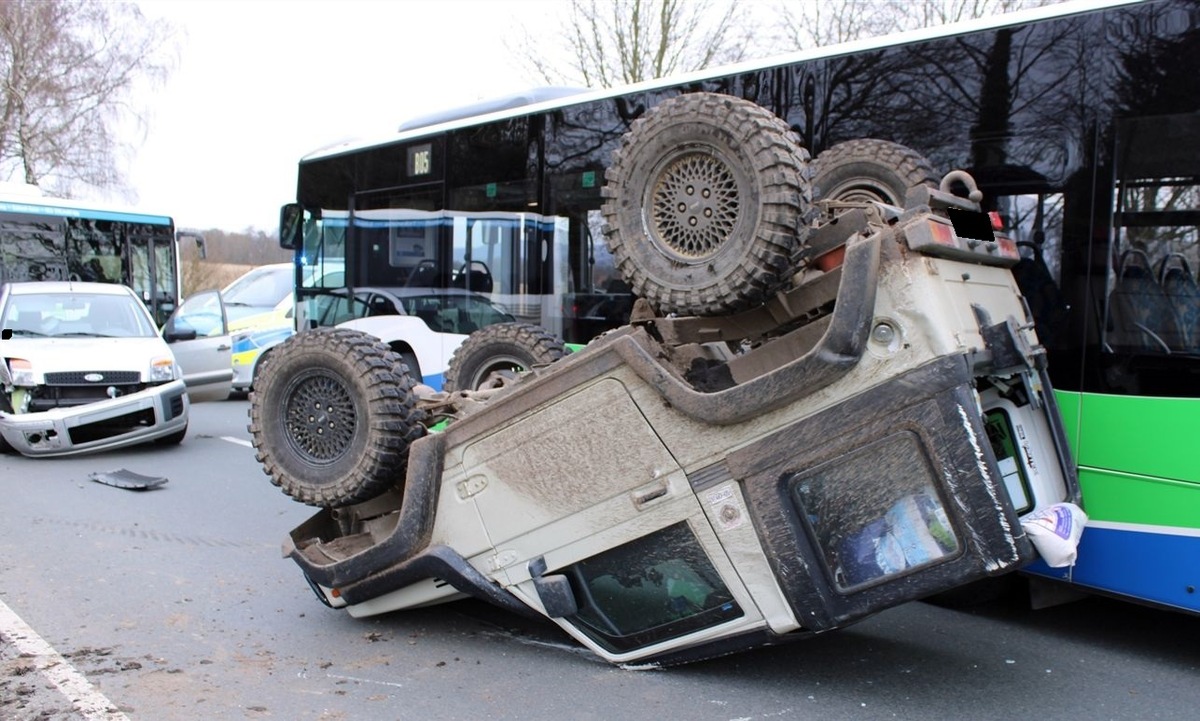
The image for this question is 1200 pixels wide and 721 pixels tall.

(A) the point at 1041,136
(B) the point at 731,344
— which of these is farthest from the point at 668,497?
(A) the point at 1041,136

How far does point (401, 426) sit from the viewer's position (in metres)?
4.38

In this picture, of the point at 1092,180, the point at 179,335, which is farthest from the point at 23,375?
the point at 1092,180

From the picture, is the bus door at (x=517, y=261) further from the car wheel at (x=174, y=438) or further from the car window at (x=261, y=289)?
the car window at (x=261, y=289)

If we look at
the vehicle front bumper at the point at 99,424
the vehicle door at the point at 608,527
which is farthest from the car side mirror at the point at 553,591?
the vehicle front bumper at the point at 99,424

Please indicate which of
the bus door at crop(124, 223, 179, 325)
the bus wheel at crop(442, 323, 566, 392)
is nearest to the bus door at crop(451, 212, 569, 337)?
the bus wheel at crop(442, 323, 566, 392)

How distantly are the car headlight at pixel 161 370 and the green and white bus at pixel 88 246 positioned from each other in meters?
5.40

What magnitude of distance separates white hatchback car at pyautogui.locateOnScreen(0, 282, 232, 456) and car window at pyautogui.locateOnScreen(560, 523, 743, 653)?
23.4 ft

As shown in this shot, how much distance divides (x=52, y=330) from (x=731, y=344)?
27.8ft

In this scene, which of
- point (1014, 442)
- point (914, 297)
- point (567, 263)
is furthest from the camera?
point (567, 263)

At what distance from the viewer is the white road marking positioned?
368 centimetres

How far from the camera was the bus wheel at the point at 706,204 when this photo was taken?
3.47 metres

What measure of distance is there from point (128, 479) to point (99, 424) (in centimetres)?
146

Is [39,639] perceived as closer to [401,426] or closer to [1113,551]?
[401,426]

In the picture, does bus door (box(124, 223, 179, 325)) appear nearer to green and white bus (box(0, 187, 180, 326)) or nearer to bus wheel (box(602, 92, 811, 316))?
green and white bus (box(0, 187, 180, 326))
